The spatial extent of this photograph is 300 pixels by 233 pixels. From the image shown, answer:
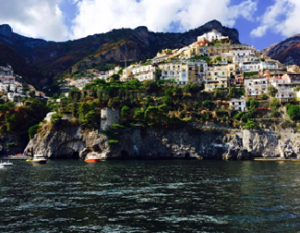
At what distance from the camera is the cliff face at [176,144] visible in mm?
72875

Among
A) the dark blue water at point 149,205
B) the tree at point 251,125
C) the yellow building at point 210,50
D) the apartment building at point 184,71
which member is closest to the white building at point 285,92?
the tree at point 251,125

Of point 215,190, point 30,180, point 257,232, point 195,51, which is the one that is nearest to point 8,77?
point 195,51

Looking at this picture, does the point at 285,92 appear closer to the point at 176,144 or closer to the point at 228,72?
the point at 228,72

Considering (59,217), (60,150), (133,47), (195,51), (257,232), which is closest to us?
(257,232)

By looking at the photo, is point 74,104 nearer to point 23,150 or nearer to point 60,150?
point 60,150

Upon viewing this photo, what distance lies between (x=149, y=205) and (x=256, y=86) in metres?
79.3

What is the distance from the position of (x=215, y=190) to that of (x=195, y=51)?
99.1m

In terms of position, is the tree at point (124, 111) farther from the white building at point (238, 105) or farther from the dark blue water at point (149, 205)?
the dark blue water at point (149, 205)

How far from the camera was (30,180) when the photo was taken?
36938 millimetres

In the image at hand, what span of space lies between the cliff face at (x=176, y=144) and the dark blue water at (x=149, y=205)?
36.2m

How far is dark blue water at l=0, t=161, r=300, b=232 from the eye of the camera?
1902 centimetres

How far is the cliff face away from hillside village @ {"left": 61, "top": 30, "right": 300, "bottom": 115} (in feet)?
46.1

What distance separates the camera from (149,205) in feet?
78.9

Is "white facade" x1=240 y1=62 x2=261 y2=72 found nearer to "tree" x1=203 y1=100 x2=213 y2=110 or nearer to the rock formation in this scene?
"tree" x1=203 y1=100 x2=213 y2=110
